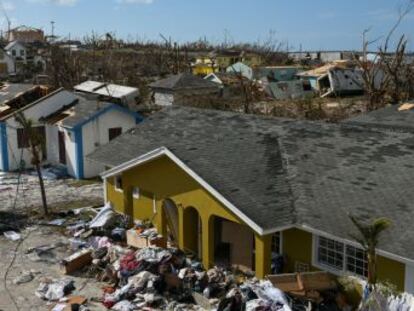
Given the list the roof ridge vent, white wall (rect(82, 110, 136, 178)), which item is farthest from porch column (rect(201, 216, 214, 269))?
white wall (rect(82, 110, 136, 178))

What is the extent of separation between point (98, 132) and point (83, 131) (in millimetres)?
847

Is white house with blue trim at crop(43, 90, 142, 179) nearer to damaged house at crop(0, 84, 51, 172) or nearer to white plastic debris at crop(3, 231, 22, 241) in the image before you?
damaged house at crop(0, 84, 51, 172)

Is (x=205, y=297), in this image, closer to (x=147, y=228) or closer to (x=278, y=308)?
(x=278, y=308)

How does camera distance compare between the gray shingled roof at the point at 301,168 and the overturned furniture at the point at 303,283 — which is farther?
the gray shingled roof at the point at 301,168

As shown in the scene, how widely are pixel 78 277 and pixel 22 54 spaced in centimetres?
8695

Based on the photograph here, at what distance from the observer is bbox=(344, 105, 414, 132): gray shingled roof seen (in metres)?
23.2

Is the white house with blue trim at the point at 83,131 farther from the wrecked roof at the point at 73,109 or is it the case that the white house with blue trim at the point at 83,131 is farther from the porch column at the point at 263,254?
the porch column at the point at 263,254

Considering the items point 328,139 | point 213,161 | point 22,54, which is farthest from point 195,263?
point 22,54

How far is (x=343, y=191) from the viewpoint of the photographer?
51.7 feet

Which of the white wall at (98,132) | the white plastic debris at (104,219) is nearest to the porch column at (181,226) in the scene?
the white plastic debris at (104,219)

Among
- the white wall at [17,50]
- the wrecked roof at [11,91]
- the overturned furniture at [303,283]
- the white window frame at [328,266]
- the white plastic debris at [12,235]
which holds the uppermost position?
the white wall at [17,50]

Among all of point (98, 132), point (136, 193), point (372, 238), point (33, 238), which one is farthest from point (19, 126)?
point (372, 238)

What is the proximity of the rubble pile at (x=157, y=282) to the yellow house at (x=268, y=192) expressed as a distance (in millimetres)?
740

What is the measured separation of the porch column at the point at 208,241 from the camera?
16516 mm
